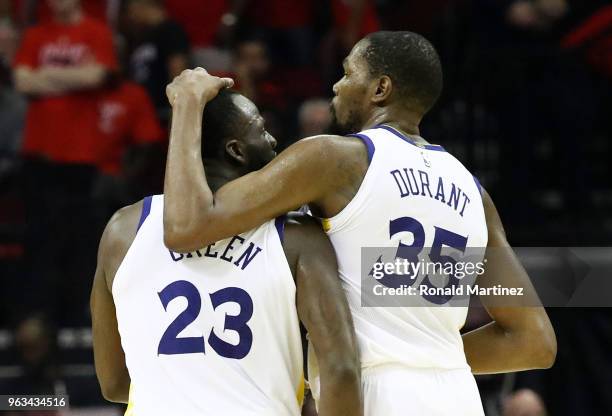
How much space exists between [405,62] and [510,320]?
1072 mm

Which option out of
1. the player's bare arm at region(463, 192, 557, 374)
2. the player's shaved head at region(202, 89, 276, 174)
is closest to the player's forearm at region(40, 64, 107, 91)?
the player's shaved head at region(202, 89, 276, 174)

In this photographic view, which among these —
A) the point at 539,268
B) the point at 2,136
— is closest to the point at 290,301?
the point at 539,268

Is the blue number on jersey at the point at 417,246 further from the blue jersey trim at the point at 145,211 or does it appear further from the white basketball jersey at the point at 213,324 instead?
the blue jersey trim at the point at 145,211

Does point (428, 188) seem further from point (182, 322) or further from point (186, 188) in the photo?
point (182, 322)

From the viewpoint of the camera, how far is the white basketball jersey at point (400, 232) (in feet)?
13.5

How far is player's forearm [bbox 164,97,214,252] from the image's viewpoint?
3.94 metres

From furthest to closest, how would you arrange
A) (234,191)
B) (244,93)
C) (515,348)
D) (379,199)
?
(244,93), (515,348), (379,199), (234,191)

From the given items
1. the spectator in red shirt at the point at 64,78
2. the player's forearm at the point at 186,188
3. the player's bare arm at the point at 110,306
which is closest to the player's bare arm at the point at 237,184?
the player's forearm at the point at 186,188

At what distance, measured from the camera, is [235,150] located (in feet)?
13.7

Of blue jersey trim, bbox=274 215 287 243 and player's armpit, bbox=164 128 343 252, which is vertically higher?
player's armpit, bbox=164 128 343 252

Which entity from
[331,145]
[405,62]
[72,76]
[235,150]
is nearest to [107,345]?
[235,150]

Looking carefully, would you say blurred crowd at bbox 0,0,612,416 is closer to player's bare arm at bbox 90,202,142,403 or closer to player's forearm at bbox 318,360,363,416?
player's bare arm at bbox 90,202,142,403

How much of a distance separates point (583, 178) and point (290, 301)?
549cm

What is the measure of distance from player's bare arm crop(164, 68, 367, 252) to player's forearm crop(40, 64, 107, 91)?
15.8ft
